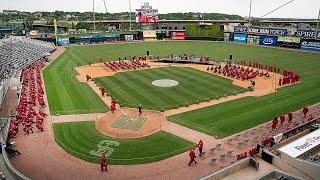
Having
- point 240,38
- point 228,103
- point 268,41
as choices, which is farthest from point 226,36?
point 228,103

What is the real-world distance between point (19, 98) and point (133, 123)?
13.8 metres

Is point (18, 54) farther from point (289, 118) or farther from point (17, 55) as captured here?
point (289, 118)

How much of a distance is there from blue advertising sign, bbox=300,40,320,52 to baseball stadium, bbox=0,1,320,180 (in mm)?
6546

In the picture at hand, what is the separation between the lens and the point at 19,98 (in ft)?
109

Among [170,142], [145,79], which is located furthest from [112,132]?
[145,79]

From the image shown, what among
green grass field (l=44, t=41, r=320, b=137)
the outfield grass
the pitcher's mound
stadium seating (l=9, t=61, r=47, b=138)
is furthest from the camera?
green grass field (l=44, t=41, r=320, b=137)

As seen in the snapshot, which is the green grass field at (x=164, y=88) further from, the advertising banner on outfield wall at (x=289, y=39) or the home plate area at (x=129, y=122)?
the advertising banner on outfield wall at (x=289, y=39)

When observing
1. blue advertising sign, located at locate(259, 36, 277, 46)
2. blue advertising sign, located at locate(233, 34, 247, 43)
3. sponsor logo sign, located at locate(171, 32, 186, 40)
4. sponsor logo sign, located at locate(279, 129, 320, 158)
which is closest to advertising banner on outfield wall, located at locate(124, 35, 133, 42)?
sponsor logo sign, located at locate(171, 32, 186, 40)

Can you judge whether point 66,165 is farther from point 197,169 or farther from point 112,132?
point 197,169

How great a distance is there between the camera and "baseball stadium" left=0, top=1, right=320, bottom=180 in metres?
19.8

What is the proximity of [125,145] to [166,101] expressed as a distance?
35.1ft

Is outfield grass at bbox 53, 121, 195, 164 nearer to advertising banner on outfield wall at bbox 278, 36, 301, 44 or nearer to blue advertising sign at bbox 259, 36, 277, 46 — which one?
advertising banner on outfield wall at bbox 278, 36, 301, 44

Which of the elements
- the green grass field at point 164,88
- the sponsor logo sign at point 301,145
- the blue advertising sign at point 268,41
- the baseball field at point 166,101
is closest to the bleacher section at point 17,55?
the baseball field at point 166,101

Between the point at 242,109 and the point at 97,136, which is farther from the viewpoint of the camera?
the point at 242,109
